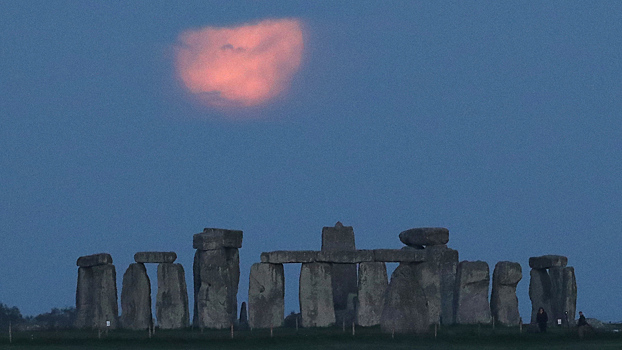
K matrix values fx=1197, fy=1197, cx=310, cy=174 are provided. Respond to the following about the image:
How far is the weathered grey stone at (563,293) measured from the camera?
129 ft

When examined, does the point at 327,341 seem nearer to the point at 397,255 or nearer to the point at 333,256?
the point at 333,256

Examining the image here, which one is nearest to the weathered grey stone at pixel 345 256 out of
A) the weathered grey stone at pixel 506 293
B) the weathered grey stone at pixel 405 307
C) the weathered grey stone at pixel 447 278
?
the weathered grey stone at pixel 447 278

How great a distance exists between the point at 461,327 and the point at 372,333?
5.92m

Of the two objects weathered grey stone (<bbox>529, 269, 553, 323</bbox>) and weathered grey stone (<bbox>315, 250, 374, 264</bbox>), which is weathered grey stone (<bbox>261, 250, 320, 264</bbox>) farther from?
weathered grey stone (<bbox>529, 269, 553, 323</bbox>)

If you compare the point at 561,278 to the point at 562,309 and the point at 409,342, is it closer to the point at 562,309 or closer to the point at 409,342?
the point at 562,309

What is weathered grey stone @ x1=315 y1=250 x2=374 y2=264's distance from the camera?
38156mm

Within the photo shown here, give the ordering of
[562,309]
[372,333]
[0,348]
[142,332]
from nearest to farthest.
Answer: [0,348] → [372,333] → [142,332] → [562,309]

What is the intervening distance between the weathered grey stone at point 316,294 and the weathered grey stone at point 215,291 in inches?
93.0

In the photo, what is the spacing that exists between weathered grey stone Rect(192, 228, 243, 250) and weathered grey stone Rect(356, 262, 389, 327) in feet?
13.6

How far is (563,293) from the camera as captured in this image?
39625 mm

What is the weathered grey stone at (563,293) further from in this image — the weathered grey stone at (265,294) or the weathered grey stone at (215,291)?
the weathered grey stone at (215,291)

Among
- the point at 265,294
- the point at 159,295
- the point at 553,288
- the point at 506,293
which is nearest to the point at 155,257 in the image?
the point at 159,295

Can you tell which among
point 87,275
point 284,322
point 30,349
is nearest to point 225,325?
point 284,322

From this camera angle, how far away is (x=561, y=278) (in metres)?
39.8
